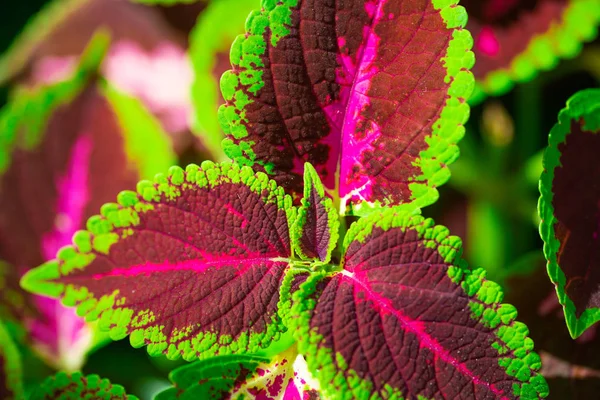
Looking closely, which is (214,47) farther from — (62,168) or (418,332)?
(418,332)

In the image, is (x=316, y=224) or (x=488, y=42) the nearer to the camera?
(x=316, y=224)

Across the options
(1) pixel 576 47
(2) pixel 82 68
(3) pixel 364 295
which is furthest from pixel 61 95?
(1) pixel 576 47

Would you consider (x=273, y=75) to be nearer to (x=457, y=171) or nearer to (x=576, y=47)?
(x=576, y=47)

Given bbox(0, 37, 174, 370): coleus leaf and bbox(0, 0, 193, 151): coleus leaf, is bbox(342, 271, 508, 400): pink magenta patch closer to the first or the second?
bbox(0, 37, 174, 370): coleus leaf

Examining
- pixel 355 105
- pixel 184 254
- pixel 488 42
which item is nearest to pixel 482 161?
pixel 488 42

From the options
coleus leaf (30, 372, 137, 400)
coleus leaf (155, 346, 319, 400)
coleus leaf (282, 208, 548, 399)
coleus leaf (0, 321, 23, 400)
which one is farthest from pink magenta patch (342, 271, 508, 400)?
coleus leaf (0, 321, 23, 400)

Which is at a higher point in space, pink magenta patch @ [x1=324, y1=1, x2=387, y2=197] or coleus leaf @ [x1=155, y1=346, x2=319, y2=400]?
pink magenta patch @ [x1=324, y1=1, x2=387, y2=197]

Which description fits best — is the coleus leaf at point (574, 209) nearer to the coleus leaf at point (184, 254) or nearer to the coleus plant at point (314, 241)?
the coleus plant at point (314, 241)
